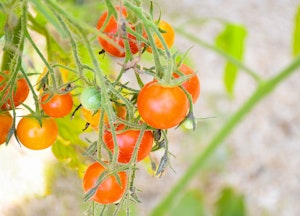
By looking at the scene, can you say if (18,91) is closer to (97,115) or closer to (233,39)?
(97,115)

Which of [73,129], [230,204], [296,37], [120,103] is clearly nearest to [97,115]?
[120,103]

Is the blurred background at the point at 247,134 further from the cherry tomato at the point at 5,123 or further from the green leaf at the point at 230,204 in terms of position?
the cherry tomato at the point at 5,123

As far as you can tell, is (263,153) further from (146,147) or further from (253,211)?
(146,147)

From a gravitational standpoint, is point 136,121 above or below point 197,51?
above

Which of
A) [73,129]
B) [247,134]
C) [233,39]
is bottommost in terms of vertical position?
[247,134]

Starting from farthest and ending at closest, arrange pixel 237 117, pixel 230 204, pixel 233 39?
pixel 230 204 < pixel 233 39 < pixel 237 117

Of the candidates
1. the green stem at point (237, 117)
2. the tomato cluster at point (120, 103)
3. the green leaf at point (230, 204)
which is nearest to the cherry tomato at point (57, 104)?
the tomato cluster at point (120, 103)

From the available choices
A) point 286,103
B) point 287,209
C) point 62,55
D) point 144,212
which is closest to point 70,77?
point 62,55

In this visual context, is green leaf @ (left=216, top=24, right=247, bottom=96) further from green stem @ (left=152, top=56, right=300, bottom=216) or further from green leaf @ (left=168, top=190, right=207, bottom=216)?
green leaf @ (left=168, top=190, right=207, bottom=216)
